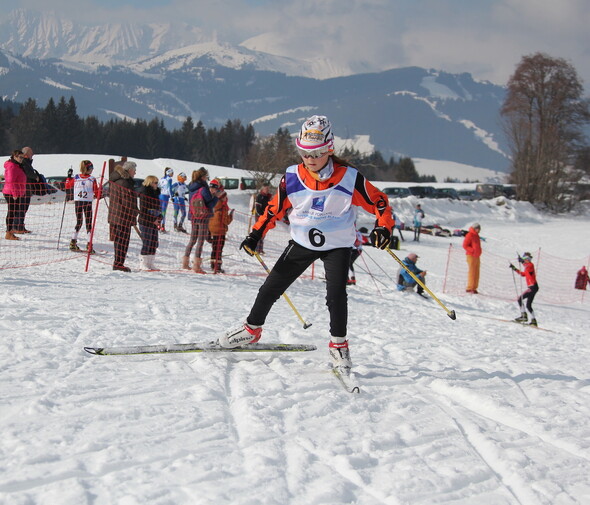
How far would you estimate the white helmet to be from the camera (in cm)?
378

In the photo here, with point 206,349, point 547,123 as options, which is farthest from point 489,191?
point 206,349

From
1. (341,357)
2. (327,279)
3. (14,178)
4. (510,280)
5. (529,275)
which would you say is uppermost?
(14,178)

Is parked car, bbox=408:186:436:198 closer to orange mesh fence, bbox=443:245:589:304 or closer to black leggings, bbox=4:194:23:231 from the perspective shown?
orange mesh fence, bbox=443:245:589:304

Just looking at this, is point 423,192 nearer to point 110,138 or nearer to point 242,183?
point 242,183

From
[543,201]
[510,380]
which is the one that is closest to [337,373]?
[510,380]

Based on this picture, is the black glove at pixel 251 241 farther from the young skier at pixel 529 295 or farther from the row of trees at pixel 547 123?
the row of trees at pixel 547 123

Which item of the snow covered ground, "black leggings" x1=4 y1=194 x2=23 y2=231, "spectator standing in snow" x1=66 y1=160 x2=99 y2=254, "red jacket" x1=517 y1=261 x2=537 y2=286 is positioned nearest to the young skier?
"red jacket" x1=517 y1=261 x2=537 y2=286

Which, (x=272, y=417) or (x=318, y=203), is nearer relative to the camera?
(x=272, y=417)

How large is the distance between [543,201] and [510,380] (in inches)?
1617

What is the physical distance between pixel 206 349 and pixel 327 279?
104cm

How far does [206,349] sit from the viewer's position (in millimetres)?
4070

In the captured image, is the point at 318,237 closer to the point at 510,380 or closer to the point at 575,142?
the point at 510,380

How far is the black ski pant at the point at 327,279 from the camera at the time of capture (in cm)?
384

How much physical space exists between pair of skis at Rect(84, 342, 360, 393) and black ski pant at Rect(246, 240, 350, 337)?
242 millimetres
